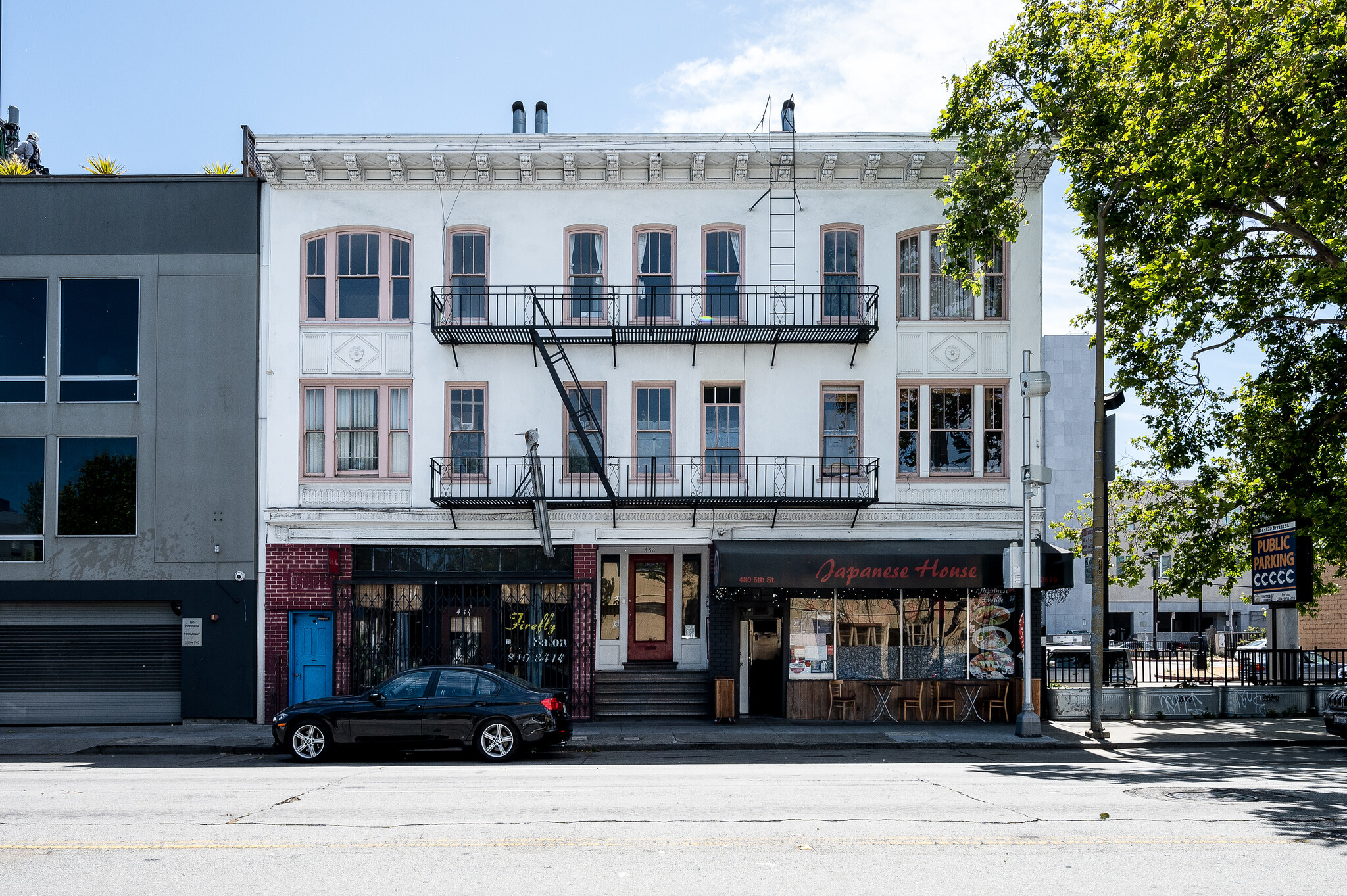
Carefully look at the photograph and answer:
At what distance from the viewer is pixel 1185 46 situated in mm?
16766

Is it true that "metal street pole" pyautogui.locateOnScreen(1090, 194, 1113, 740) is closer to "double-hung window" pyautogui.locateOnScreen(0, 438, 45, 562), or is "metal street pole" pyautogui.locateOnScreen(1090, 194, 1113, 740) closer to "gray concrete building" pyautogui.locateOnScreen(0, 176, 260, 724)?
"gray concrete building" pyautogui.locateOnScreen(0, 176, 260, 724)

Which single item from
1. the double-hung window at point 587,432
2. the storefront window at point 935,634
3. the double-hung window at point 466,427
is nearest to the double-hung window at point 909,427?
the storefront window at point 935,634

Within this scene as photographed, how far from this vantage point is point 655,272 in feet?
68.7

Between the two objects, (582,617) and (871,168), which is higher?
(871,168)

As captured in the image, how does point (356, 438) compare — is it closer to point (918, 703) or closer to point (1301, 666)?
point (918, 703)

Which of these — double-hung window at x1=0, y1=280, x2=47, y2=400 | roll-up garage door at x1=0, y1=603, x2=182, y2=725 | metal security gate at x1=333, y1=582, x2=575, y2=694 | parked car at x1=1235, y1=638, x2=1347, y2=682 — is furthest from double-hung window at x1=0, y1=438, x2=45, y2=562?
parked car at x1=1235, y1=638, x2=1347, y2=682

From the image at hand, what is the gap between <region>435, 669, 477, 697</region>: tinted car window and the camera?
15430 millimetres

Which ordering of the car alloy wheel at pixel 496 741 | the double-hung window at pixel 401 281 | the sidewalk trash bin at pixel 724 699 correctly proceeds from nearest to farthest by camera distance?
the car alloy wheel at pixel 496 741 < the sidewalk trash bin at pixel 724 699 < the double-hung window at pixel 401 281

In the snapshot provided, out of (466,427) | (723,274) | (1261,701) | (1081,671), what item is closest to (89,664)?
(466,427)

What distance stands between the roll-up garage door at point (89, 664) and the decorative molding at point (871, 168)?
1556cm

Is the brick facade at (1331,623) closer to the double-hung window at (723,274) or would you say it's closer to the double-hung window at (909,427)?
the double-hung window at (909,427)

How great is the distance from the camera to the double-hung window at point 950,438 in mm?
20734

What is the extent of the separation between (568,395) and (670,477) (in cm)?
247

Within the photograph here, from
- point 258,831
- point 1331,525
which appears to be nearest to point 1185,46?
point 1331,525
